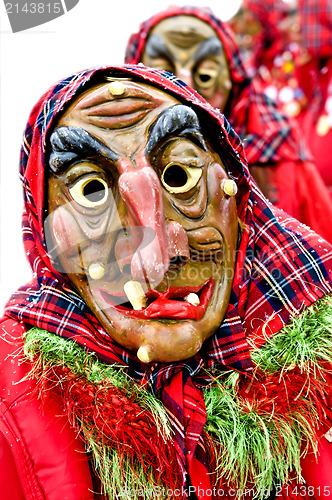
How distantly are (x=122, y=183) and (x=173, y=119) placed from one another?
0.49 ft

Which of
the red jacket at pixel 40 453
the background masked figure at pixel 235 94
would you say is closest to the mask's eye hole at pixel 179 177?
the red jacket at pixel 40 453

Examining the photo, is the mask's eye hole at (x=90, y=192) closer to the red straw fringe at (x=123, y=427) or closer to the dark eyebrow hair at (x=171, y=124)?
the dark eyebrow hair at (x=171, y=124)

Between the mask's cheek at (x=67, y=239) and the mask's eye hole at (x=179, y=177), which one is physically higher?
the mask's eye hole at (x=179, y=177)

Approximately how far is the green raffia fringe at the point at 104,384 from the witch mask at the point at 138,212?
0.09 meters

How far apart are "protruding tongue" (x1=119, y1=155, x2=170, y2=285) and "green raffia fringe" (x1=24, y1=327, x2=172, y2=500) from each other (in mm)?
207

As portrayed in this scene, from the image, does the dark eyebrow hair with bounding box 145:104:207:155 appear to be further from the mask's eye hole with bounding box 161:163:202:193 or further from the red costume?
the red costume

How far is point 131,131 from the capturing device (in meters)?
0.97

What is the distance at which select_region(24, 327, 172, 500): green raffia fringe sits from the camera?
952mm

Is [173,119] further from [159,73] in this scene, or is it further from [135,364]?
[135,364]

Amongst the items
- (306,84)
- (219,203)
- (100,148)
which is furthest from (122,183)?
(306,84)

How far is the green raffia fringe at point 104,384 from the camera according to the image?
952 mm

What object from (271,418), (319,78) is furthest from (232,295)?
(319,78)

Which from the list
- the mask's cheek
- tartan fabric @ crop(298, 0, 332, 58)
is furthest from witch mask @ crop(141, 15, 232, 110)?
tartan fabric @ crop(298, 0, 332, 58)

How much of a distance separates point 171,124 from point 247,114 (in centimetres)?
110
